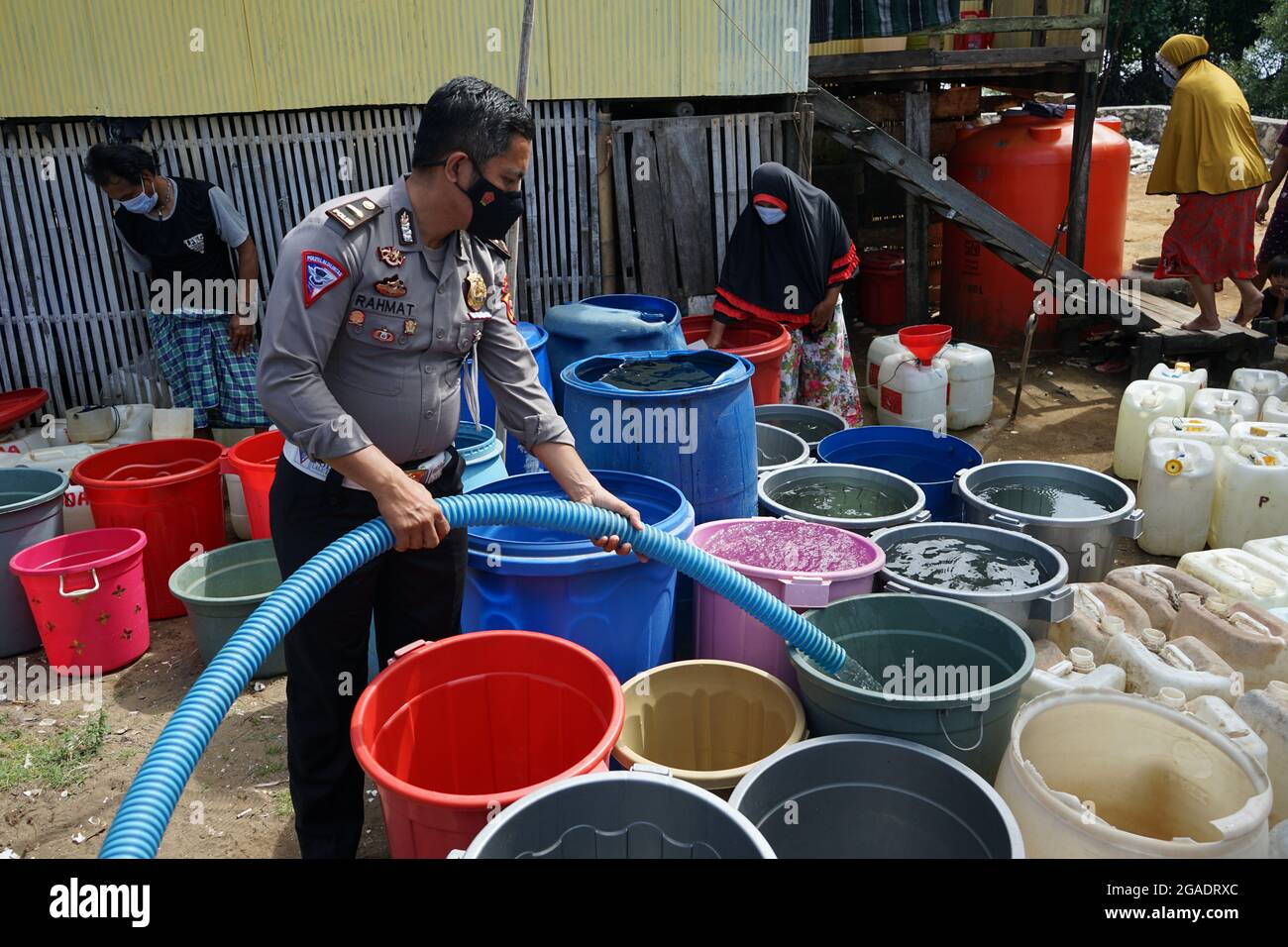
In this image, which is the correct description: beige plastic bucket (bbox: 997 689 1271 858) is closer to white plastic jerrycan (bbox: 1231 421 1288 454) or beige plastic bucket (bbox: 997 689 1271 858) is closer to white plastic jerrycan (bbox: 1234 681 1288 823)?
white plastic jerrycan (bbox: 1234 681 1288 823)

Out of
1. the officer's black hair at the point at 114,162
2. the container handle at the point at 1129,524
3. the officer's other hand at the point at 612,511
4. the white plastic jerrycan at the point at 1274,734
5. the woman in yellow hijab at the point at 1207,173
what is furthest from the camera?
the woman in yellow hijab at the point at 1207,173

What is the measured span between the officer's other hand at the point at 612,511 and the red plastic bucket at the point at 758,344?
2441 millimetres

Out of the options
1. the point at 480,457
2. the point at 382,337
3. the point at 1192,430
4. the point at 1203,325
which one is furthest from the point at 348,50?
the point at 1203,325

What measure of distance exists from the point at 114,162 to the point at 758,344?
152 inches

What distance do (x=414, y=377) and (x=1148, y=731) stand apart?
2252 millimetres

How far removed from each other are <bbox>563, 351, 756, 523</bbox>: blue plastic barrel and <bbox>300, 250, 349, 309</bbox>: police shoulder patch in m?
1.35

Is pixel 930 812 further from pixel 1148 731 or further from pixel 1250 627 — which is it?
pixel 1250 627

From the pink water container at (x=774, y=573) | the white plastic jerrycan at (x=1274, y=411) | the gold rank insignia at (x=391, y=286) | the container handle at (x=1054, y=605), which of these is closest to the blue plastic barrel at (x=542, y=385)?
the pink water container at (x=774, y=573)

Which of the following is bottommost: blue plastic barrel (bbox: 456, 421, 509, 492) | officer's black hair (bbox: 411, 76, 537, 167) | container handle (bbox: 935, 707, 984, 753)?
container handle (bbox: 935, 707, 984, 753)

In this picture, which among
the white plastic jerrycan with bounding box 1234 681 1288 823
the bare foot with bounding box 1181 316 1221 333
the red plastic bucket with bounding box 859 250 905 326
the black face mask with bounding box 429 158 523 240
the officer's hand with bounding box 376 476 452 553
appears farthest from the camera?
the red plastic bucket with bounding box 859 250 905 326

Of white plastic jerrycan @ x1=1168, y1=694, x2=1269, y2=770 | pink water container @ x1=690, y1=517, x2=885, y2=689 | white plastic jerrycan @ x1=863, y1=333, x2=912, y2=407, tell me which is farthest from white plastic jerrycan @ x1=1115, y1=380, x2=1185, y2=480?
white plastic jerrycan @ x1=1168, y1=694, x2=1269, y2=770

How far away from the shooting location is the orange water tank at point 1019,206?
8.88 m

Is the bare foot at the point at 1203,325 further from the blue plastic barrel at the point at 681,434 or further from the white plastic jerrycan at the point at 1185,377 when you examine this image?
the blue plastic barrel at the point at 681,434

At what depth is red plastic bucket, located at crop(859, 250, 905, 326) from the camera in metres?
9.48
